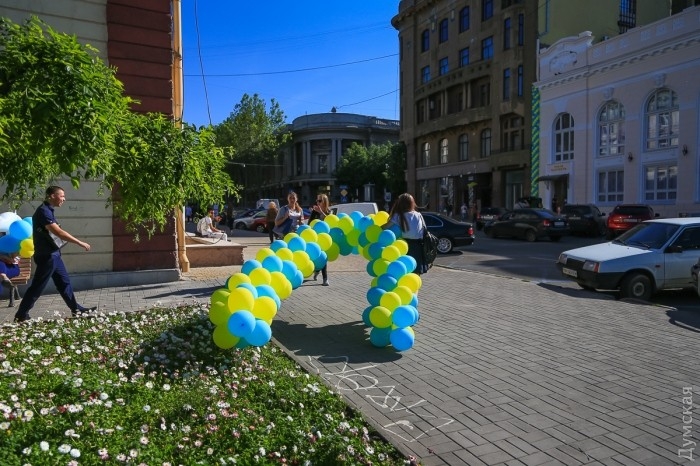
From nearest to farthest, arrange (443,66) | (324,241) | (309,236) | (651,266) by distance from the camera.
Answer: (309,236)
(324,241)
(651,266)
(443,66)

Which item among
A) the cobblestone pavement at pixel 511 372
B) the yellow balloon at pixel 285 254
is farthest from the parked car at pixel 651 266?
the yellow balloon at pixel 285 254

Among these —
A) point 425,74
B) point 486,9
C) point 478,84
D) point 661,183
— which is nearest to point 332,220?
point 661,183

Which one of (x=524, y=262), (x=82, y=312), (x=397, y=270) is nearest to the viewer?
(x=397, y=270)

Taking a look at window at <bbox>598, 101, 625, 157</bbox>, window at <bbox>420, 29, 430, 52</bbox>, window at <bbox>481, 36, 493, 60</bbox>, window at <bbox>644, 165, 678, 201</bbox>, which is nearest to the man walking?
window at <bbox>644, 165, 678, 201</bbox>

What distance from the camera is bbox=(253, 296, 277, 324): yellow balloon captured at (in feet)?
17.4

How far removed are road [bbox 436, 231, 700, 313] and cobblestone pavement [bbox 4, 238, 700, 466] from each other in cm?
175

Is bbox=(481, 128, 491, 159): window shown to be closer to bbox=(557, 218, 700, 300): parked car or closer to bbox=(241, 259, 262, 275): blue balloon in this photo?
bbox=(557, 218, 700, 300): parked car

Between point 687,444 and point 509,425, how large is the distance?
4.06 feet

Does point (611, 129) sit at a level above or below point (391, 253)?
above

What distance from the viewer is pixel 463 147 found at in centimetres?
4766

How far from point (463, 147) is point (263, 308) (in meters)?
44.6

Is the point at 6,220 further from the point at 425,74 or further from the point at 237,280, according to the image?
the point at 425,74

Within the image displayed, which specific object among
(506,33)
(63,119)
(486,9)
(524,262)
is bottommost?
(524,262)

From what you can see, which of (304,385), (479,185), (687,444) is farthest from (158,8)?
(479,185)
